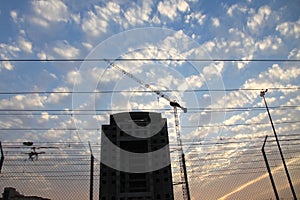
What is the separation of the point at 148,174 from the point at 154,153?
8.33 meters

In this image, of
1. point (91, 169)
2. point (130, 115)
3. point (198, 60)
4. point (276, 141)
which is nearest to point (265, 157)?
point (276, 141)

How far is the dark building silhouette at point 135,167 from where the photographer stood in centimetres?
7606

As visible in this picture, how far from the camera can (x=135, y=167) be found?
274 ft

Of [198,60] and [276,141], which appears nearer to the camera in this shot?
[198,60]

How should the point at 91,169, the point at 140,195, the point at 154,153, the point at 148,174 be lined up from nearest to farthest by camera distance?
the point at 91,169, the point at 140,195, the point at 148,174, the point at 154,153

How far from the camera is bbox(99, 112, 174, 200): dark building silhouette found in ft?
250

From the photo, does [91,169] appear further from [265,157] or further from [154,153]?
[154,153]

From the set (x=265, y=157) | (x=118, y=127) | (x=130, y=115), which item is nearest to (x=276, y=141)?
(x=265, y=157)

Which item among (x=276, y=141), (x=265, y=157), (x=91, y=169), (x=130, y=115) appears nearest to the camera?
(x=91, y=169)

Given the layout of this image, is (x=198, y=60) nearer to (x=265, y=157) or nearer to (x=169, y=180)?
(x=265, y=157)

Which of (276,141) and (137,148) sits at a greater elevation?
(137,148)

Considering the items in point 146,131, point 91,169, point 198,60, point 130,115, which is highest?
point 130,115

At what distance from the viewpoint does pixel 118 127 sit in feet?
293

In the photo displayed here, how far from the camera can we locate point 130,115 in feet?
321
